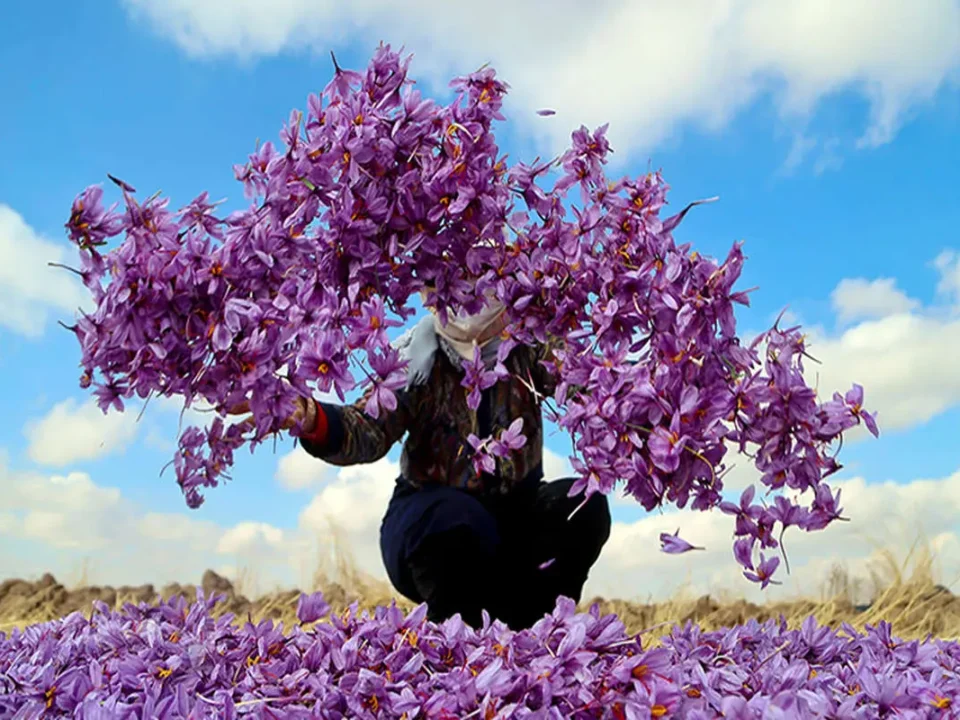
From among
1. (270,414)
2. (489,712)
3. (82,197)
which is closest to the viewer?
(489,712)

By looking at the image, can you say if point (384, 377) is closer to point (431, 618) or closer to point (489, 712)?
point (489, 712)

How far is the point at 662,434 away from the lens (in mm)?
1524

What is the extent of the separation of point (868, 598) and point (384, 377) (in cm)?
420

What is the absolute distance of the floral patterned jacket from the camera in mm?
2674

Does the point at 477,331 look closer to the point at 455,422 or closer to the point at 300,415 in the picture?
the point at 455,422

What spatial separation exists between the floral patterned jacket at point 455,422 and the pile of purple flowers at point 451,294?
0.86 m

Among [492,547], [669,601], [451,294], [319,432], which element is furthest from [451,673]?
[669,601]

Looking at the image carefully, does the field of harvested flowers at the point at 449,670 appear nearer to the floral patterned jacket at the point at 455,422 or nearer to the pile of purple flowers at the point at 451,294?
the pile of purple flowers at the point at 451,294

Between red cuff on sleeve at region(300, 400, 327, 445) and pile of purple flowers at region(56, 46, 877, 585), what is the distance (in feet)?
1.98

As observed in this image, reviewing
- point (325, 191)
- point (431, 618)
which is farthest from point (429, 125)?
point (431, 618)

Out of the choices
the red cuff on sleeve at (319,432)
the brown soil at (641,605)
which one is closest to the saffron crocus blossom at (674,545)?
the red cuff on sleeve at (319,432)

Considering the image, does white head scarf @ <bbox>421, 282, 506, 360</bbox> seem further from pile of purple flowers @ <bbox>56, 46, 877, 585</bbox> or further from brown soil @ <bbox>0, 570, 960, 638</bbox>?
brown soil @ <bbox>0, 570, 960, 638</bbox>

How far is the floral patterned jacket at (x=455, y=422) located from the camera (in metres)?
2.67

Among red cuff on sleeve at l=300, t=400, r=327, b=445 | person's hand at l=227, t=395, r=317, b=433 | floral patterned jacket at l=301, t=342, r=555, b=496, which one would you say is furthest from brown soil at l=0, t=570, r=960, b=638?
person's hand at l=227, t=395, r=317, b=433
